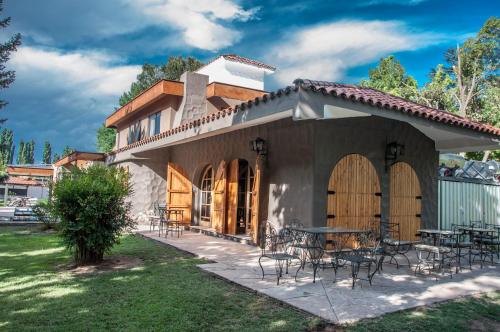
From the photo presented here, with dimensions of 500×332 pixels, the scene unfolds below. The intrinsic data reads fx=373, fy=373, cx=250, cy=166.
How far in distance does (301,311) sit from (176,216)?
28.3ft

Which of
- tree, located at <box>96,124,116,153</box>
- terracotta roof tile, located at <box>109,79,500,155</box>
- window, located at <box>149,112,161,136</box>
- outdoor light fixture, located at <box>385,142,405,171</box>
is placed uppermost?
tree, located at <box>96,124,116,153</box>

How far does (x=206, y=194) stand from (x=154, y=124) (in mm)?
5284

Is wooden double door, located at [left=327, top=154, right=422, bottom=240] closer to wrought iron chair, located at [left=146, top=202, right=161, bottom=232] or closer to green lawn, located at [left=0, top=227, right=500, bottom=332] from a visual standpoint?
green lawn, located at [left=0, top=227, right=500, bottom=332]

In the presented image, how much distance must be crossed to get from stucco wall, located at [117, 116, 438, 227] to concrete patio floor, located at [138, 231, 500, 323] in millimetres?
1491

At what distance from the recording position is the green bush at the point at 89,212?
6500 millimetres

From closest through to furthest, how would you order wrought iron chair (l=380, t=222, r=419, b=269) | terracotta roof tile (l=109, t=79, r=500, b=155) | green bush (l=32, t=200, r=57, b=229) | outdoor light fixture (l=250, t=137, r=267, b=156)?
terracotta roof tile (l=109, t=79, r=500, b=155)
green bush (l=32, t=200, r=57, b=229)
wrought iron chair (l=380, t=222, r=419, b=269)
outdoor light fixture (l=250, t=137, r=267, b=156)

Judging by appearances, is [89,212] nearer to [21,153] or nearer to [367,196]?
[367,196]

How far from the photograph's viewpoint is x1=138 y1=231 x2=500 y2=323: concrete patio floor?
4.42 meters

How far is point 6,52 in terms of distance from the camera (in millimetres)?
11258

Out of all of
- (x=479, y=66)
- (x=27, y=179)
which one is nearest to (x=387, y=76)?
(x=479, y=66)

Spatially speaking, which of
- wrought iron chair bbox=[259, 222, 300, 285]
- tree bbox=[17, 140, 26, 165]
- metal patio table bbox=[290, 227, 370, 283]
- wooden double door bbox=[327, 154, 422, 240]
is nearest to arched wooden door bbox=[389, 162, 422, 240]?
wooden double door bbox=[327, 154, 422, 240]

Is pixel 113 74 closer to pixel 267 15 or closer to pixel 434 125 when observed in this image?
pixel 267 15

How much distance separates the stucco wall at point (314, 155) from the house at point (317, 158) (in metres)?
0.02

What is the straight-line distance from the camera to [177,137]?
11.0 meters
